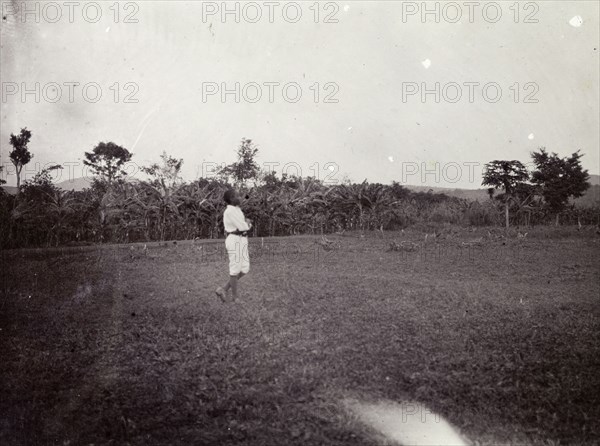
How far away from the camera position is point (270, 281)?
855 cm

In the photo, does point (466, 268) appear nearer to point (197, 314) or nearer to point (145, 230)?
point (197, 314)

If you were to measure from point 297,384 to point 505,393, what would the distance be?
1792mm

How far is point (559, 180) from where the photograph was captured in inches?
982

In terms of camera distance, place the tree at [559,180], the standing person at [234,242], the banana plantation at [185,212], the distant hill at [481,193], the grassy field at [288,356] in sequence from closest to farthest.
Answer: the grassy field at [288,356] → the standing person at [234,242] → the banana plantation at [185,212] → the tree at [559,180] → the distant hill at [481,193]

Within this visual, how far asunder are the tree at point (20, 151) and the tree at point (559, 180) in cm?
2507

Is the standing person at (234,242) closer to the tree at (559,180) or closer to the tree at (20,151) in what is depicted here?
the tree at (20,151)

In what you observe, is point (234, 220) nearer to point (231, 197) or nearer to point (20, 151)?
point (231, 197)

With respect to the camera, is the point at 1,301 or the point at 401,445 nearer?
the point at 401,445

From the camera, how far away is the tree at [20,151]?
11414 mm

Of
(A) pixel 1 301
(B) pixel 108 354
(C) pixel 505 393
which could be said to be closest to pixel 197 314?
(B) pixel 108 354

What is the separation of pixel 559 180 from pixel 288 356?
25.7 m

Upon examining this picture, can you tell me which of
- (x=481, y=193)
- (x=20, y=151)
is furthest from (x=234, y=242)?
(x=481, y=193)

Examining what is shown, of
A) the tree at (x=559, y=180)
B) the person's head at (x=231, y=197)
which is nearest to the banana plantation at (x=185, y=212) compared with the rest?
the tree at (x=559, y=180)

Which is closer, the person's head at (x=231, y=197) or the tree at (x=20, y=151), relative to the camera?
the person's head at (x=231, y=197)
